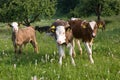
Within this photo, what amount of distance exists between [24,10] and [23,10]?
332 millimetres

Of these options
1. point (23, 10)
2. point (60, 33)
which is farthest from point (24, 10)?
point (60, 33)

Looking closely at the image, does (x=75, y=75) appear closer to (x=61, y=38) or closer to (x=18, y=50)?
(x=61, y=38)

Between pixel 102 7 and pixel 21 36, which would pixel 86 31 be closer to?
pixel 21 36

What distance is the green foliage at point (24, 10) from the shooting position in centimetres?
5706

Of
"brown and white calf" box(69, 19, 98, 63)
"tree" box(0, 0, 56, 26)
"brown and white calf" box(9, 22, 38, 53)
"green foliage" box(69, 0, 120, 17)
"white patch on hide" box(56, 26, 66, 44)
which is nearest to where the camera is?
"white patch on hide" box(56, 26, 66, 44)

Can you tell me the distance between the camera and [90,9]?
6919 cm

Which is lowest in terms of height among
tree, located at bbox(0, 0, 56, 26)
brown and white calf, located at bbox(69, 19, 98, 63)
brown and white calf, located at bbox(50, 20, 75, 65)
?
tree, located at bbox(0, 0, 56, 26)

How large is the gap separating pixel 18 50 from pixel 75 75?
25.2ft

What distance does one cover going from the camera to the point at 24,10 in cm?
5738

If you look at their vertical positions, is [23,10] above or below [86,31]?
below

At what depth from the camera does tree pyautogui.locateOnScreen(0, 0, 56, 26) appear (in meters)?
57.1

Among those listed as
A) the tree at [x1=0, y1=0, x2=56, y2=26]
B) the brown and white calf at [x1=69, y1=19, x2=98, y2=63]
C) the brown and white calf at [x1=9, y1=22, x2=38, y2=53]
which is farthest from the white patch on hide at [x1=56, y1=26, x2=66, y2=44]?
the tree at [x1=0, y1=0, x2=56, y2=26]

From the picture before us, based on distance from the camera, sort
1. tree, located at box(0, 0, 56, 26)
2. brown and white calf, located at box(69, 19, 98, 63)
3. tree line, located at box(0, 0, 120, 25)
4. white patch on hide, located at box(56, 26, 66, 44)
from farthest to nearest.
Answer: tree line, located at box(0, 0, 120, 25) → tree, located at box(0, 0, 56, 26) → brown and white calf, located at box(69, 19, 98, 63) → white patch on hide, located at box(56, 26, 66, 44)

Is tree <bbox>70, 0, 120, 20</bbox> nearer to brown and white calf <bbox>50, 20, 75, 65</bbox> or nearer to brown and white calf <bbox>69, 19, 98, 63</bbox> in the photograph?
brown and white calf <bbox>69, 19, 98, 63</bbox>
